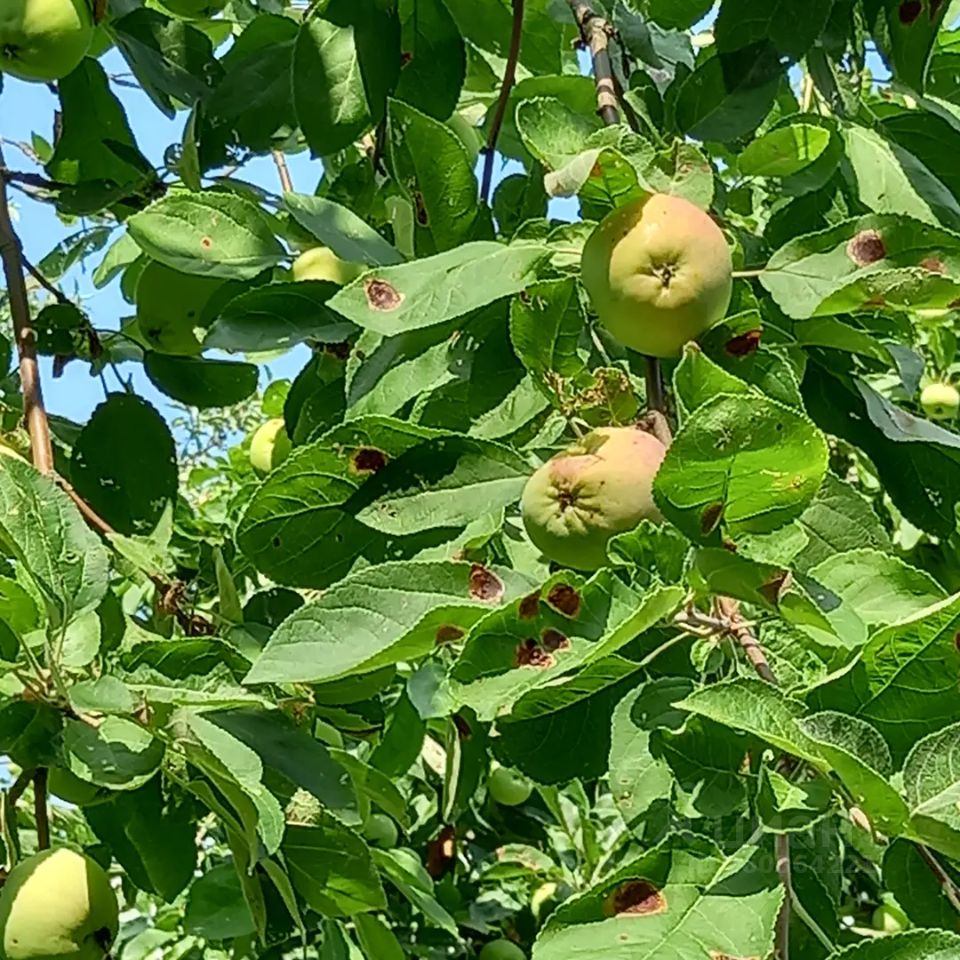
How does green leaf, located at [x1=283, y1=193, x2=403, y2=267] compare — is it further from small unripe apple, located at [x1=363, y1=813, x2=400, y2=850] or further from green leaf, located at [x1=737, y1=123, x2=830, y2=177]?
small unripe apple, located at [x1=363, y1=813, x2=400, y2=850]

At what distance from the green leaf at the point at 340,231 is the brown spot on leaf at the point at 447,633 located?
398 millimetres

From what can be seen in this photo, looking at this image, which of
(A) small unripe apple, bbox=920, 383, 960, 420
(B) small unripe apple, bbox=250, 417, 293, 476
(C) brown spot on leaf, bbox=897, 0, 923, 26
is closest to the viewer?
(C) brown spot on leaf, bbox=897, 0, 923, 26

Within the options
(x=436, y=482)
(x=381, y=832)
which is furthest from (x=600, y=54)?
(x=381, y=832)

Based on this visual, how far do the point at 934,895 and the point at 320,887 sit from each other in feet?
1.53

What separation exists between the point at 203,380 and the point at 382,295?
70 cm

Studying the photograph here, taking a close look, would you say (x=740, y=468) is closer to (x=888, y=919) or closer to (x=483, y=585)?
(x=483, y=585)

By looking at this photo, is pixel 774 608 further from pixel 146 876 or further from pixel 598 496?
pixel 146 876

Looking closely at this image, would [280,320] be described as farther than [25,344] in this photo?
No

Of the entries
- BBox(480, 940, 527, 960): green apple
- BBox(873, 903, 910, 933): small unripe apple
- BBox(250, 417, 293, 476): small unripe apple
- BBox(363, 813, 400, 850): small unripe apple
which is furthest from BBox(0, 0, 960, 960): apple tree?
BBox(873, 903, 910, 933): small unripe apple

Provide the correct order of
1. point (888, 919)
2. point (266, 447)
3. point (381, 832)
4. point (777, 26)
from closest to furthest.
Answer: point (777, 26) → point (266, 447) → point (381, 832) → point (888, 919)

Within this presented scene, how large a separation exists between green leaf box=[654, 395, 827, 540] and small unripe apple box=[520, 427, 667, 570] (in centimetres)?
5

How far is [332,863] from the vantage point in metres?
1.16

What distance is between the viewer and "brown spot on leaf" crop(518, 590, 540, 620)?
0.87 m

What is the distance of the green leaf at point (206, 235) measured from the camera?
1.29 metres
